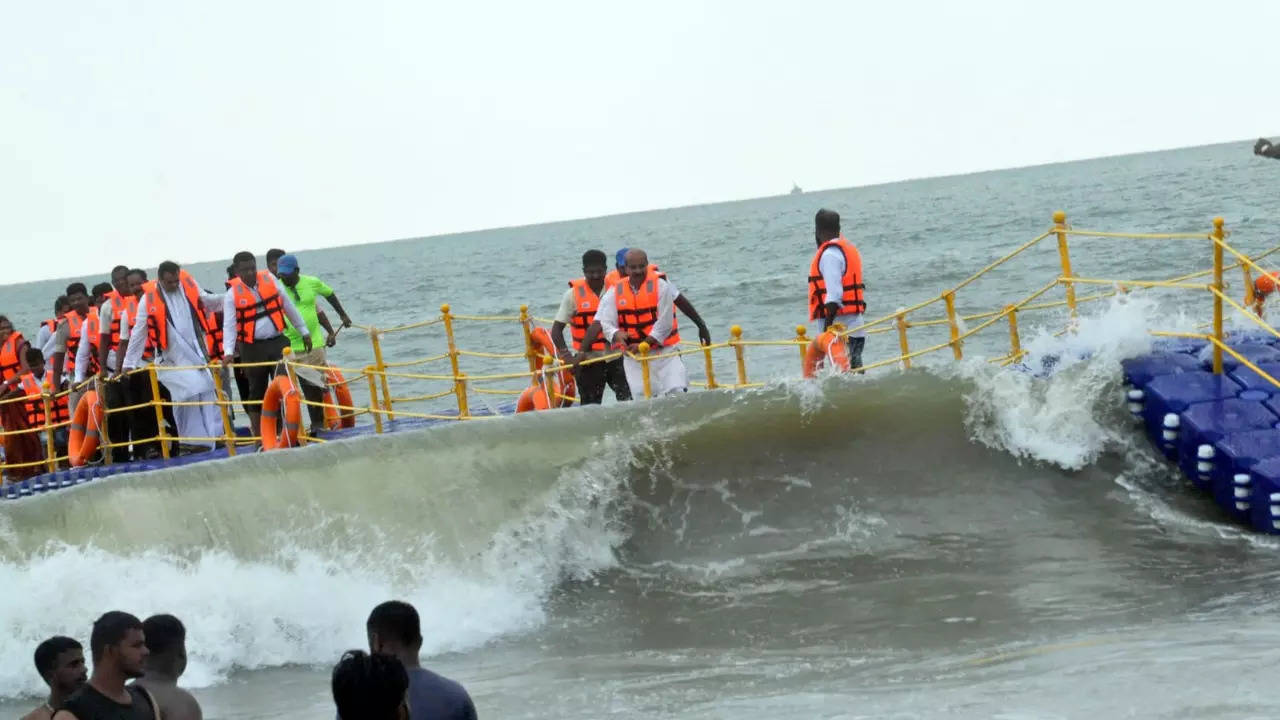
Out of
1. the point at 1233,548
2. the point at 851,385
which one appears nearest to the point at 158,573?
the point at 851,385

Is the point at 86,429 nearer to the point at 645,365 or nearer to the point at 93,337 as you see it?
the point at 93,337

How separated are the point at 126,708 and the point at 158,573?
19.9 feet

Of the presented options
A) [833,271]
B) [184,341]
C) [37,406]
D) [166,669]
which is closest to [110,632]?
[166,669]

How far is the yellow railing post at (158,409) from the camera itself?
39.2ft

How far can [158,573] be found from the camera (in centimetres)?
1041

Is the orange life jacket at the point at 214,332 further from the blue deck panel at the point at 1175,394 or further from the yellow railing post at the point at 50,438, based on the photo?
the blue deck panel at the point at 1175,394

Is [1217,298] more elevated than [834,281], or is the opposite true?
[834,281]

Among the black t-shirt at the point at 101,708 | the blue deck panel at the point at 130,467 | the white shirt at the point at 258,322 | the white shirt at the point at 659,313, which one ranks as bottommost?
the blue deck panel at the point at 130,467

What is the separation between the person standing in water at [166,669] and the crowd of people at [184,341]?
6.98 m

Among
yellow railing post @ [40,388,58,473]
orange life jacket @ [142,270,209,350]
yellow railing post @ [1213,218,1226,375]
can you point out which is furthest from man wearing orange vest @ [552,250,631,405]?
yellow railing post @ [40,388,58,473]

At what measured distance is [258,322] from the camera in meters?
12.1

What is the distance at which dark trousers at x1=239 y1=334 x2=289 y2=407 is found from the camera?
12.2m

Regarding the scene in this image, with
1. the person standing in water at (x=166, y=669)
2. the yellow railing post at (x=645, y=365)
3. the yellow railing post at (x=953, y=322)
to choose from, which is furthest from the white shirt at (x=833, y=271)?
the person standing in water at (x=166, y=669)

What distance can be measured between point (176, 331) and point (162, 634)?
8.03 metres
